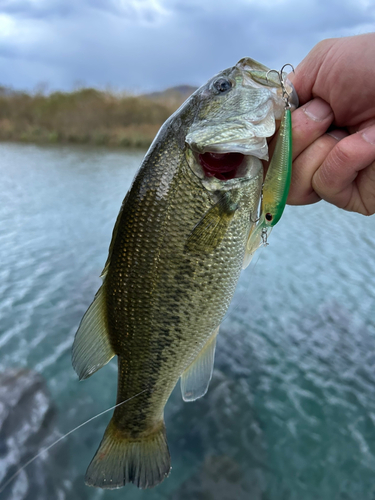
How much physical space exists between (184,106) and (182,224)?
0.58 m

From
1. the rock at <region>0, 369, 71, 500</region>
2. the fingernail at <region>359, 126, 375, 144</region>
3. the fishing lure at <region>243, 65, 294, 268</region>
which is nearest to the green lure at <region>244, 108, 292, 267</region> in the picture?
the fishing lure at <region>243, 65, 294, 268</region>

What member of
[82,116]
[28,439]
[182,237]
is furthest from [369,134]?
[82,116]

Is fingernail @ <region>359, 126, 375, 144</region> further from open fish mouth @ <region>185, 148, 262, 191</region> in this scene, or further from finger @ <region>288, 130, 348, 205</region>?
open fish mouth @ <region>185, 148, 262, 191</region>

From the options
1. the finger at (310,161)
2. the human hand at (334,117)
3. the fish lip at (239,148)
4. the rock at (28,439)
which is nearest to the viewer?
the fish lip at (239,148)

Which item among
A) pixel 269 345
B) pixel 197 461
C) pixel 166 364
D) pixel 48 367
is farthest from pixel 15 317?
pixel 166 364

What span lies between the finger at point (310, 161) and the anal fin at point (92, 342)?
3.79 feet

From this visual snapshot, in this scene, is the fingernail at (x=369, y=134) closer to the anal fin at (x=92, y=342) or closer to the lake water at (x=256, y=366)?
the lake water at (x=256, y=366)

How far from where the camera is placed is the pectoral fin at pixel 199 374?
6.08 feet

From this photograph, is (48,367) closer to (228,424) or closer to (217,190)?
(228,424)

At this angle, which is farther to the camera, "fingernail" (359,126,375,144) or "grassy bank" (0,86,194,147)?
"grassy bank" (0,86,194,147)

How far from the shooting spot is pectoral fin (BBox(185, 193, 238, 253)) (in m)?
1.57

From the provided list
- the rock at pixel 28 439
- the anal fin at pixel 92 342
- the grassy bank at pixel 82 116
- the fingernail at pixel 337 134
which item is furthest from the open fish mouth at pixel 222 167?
the grassy bank at pixel 82 116

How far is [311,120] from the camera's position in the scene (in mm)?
1732

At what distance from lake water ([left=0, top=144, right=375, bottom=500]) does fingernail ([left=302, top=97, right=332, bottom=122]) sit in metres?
1.07
